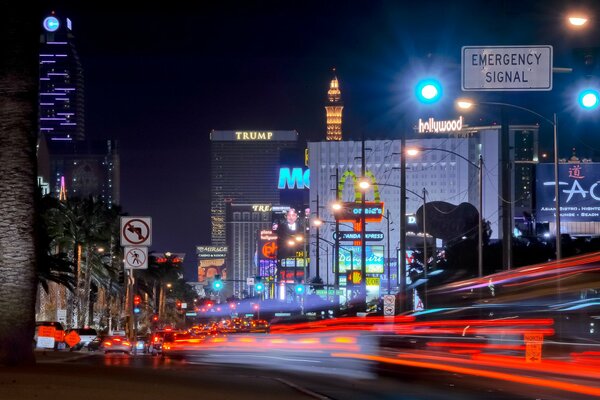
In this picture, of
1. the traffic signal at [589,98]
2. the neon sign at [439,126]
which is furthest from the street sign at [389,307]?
the neon sign at [439,126]

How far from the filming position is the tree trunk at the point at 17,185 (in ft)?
52.0

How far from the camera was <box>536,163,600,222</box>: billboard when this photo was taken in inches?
2328

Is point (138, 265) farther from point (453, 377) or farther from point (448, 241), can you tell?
point (448, 241)

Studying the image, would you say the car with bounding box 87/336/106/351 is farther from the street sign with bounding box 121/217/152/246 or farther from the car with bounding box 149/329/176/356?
the street sign with bounding box 121/217/152/246

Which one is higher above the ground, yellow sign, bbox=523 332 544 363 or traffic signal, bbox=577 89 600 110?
traffic signal, bbox=577 89 600 110

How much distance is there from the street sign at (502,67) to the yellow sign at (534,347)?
1022cm

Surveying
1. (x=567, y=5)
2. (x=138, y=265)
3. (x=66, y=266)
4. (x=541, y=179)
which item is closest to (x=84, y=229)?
(x=66, y=266)

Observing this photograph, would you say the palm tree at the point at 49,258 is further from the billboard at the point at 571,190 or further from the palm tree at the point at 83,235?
the billboard at the point at 571,190

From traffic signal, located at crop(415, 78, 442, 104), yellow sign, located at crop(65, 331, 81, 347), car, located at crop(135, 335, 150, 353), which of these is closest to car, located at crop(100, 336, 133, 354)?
car, located at crop(135, 335, 150, 353)

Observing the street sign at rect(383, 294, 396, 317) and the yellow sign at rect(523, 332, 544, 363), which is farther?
the street sign at rect(383, 294, 396, 317)

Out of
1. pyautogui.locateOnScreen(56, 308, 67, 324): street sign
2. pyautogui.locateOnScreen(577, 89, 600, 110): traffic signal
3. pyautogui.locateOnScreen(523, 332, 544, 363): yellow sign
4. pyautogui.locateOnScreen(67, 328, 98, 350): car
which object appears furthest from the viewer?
pyautogui.locateOnScreen(56, 308, 67, 324): street sign

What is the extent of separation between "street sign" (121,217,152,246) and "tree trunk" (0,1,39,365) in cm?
853

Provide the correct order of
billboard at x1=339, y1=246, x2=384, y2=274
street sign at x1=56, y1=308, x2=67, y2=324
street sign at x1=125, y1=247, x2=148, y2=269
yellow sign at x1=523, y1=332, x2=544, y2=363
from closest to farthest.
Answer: street sign at x1=125, y1=247, x2=148, y2=269 → yellow sign at x1=523, y1=332, x2=544, y2=363 → street sign at x1=56, y1=308, x2=67, y2=324 → billboard at x1=339, y1=246, x2=384, y2=274

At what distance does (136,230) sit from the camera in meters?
24.9
